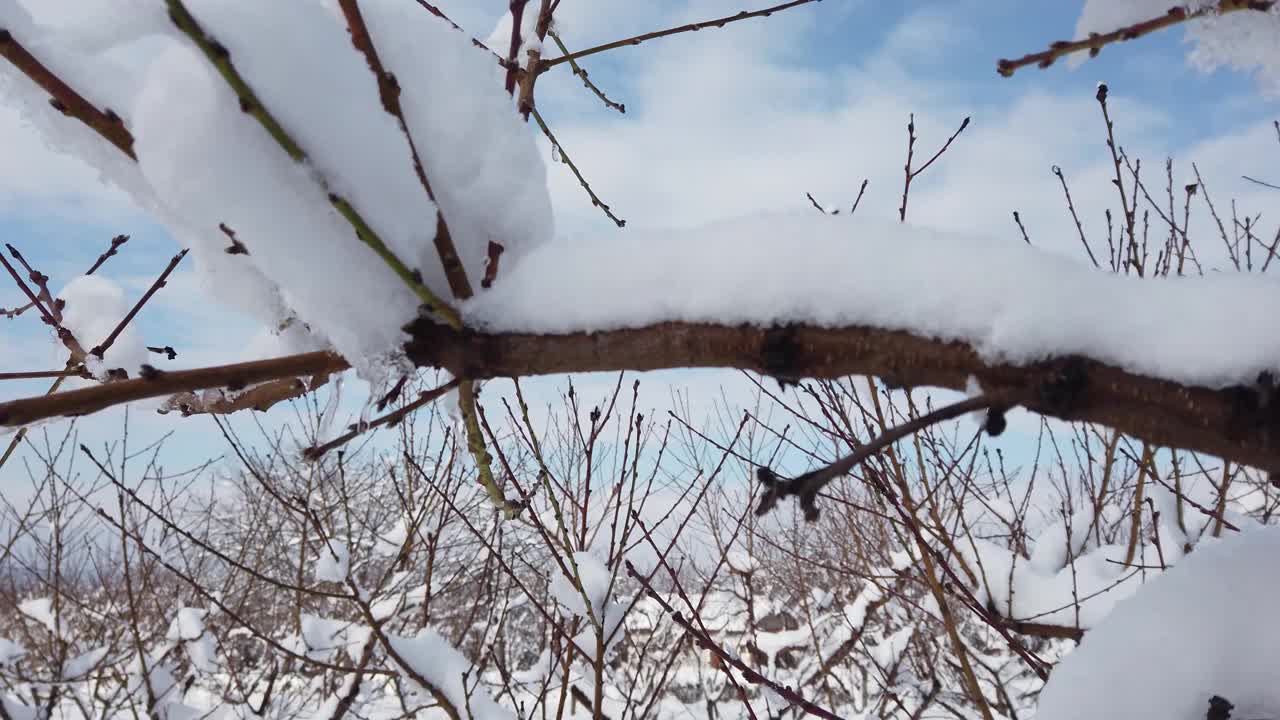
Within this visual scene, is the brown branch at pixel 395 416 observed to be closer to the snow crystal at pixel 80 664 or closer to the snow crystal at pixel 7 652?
the snow crystal at pixel 80 664

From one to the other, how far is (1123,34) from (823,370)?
2.46ft

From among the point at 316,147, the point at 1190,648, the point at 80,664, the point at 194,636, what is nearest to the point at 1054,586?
the point at 1190,648

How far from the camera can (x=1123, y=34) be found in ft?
3.12

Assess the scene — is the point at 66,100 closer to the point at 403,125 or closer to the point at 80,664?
the point at 403,125

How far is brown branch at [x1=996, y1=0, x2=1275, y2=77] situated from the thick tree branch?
63cm

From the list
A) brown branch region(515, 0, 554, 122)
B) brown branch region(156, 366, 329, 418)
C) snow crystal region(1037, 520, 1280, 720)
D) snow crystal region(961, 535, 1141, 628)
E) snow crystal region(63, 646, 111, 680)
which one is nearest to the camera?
snow crystal region(1037, 520, 1280, 720)

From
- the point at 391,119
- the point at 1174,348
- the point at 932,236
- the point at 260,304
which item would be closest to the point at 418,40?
the point at 391,119

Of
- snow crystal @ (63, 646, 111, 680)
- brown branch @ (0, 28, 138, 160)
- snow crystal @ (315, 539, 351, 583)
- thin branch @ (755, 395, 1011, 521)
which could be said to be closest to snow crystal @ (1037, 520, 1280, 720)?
thin branch @ (755, 395, 1011, 521)

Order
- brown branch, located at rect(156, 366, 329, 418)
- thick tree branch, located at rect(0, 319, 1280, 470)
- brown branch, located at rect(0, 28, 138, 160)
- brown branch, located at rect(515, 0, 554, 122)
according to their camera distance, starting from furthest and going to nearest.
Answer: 1. brown branch, located at rect(515, 0, 554, 122)
2. brown branch, located at rect(156, 366, 329, 418)
3. brown branch, located at rect(0, 28, 138, 160)
4. thick tree branch, located at rect(0, 319, 1280, 470)

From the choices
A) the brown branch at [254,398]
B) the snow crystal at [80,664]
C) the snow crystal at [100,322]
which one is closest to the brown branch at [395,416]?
the brown branch at [254,398]

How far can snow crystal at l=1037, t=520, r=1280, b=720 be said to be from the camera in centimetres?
82

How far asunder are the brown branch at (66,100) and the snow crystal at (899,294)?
1.40 ft

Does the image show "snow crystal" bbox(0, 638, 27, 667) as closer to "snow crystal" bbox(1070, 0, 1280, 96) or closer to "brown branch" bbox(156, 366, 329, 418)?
"brown branch" bbox(156, 366, 329, 418)

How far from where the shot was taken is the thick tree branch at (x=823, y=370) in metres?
0.58
